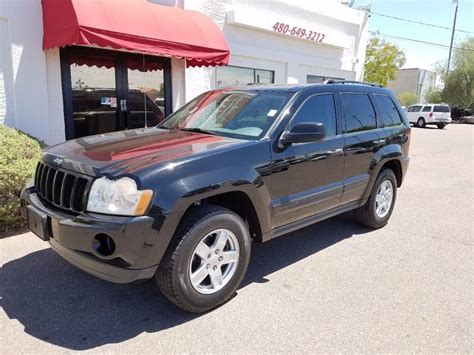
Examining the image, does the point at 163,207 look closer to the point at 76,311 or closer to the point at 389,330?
the point at 76,311

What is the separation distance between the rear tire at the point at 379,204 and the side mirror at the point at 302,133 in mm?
1863

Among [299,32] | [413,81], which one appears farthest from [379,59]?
[413,81]

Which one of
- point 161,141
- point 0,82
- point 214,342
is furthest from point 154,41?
point 214,342

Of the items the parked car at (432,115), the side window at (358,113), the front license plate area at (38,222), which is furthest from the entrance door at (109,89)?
the parked car at (432,115)

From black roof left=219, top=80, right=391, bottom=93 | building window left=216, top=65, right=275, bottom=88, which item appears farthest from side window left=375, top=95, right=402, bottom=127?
building window left=216, top=65, right=275, bottom=88

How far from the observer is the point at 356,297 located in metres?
3.36

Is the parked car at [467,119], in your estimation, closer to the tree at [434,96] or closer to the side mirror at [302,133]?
the tree at [434,96]

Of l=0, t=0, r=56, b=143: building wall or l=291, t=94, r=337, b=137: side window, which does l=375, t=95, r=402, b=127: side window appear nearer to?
l=291, t=94, r=337, b=137: side window

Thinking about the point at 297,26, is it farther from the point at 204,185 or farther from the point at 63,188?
the point at 63,188

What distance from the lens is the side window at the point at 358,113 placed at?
14.5 ft

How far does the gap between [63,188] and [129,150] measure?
58 cm

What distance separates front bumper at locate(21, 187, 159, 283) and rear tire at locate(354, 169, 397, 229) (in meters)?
3.23

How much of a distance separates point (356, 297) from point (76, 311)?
7.67 feet

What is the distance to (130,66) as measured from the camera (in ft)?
27.4
